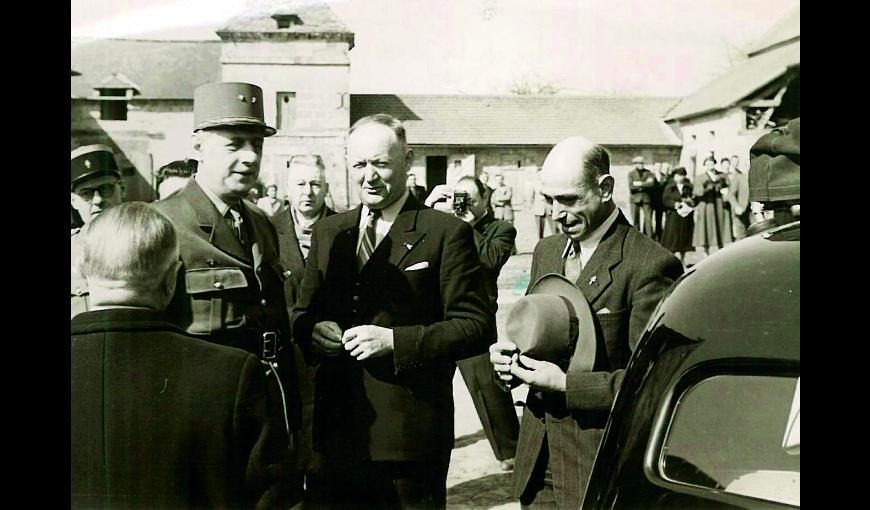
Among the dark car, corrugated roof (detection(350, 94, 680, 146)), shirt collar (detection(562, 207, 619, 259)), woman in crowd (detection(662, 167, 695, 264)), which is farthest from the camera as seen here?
woman in crowd (detection(662, 167, 695, 264))

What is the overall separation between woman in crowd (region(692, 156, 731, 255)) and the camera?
5.46ft

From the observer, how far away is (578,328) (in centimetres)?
246

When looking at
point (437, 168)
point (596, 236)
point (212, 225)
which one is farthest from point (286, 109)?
point (596, 236)

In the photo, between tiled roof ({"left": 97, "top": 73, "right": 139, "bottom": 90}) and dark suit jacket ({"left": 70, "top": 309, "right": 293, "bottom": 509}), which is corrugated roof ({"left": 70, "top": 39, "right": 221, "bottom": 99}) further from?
dark suit jacket ({"left": 70, "top": 309, "right": 293, "bottom": 509})

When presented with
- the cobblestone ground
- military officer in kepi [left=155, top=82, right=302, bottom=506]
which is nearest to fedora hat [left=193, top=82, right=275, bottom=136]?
military officer in kepi [left=155, top=82, right=302, bottom=506]

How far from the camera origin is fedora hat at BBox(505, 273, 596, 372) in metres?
2.42

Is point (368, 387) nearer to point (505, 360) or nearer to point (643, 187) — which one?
point (505, 360)

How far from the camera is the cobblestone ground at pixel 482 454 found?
4363 mm

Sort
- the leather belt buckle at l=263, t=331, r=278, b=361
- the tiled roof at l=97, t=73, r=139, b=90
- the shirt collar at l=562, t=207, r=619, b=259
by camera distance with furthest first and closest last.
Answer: the tiled roof at l=97, t=73, r=139, b=90
the leather belt buckle at l=263, t=331, r=278, b=361
the shirt collar at l=562, t=207, r=619, b=259

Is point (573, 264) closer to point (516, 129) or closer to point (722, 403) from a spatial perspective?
point (722, 403)

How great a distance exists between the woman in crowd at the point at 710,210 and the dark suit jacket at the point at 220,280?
3.60m

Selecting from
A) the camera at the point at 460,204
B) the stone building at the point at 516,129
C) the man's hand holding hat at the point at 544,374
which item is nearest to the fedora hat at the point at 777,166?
the stone building at the point at 516,129
